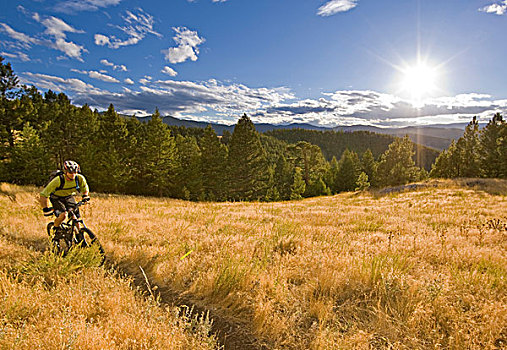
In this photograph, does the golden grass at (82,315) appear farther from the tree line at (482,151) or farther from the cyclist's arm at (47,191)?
the tree line at (482,151)

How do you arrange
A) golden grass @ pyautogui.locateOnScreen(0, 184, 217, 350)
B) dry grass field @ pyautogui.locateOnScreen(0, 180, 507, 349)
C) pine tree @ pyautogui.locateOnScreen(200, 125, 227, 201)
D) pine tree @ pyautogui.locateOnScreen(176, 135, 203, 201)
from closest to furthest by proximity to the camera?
golden grass @ pyautogui.locateOnScreen(0, 184, 217, 350) < dry grass field @ pyautogui.locateOnScreen(0, 180, 507, 349) < pine tree @ pyautogui.locateOnScreen(176, 135, 203, 201) < pine tree @ pyautogui.locateOnScreen(200, 125, 227, 201)

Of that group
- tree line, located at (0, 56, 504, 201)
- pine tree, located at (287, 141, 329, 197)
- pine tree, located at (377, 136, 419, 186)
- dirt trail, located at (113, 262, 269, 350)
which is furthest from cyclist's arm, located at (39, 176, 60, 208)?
pine tree, located at (377, 136, 419, 186)

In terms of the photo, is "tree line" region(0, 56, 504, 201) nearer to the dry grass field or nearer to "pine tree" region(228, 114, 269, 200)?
"pine tree" region(228, 114, 269, 200)

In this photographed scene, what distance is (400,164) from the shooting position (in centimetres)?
4394

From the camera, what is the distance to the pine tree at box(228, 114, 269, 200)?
40.8 m

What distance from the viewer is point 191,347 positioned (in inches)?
107

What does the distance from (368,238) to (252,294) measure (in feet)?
14.5

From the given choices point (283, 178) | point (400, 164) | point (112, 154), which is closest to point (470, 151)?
point (400, 164)

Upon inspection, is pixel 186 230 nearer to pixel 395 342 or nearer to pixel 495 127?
pixel 395 342

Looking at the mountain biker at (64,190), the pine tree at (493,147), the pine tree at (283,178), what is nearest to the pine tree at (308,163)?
the pine tree at (283,178)

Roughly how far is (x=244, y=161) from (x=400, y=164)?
28629 mm

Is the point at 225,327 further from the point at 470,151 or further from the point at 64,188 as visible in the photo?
the point at 470,151

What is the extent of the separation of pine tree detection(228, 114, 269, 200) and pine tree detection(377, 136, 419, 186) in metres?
24.6

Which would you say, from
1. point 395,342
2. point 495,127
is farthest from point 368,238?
point 495,127
